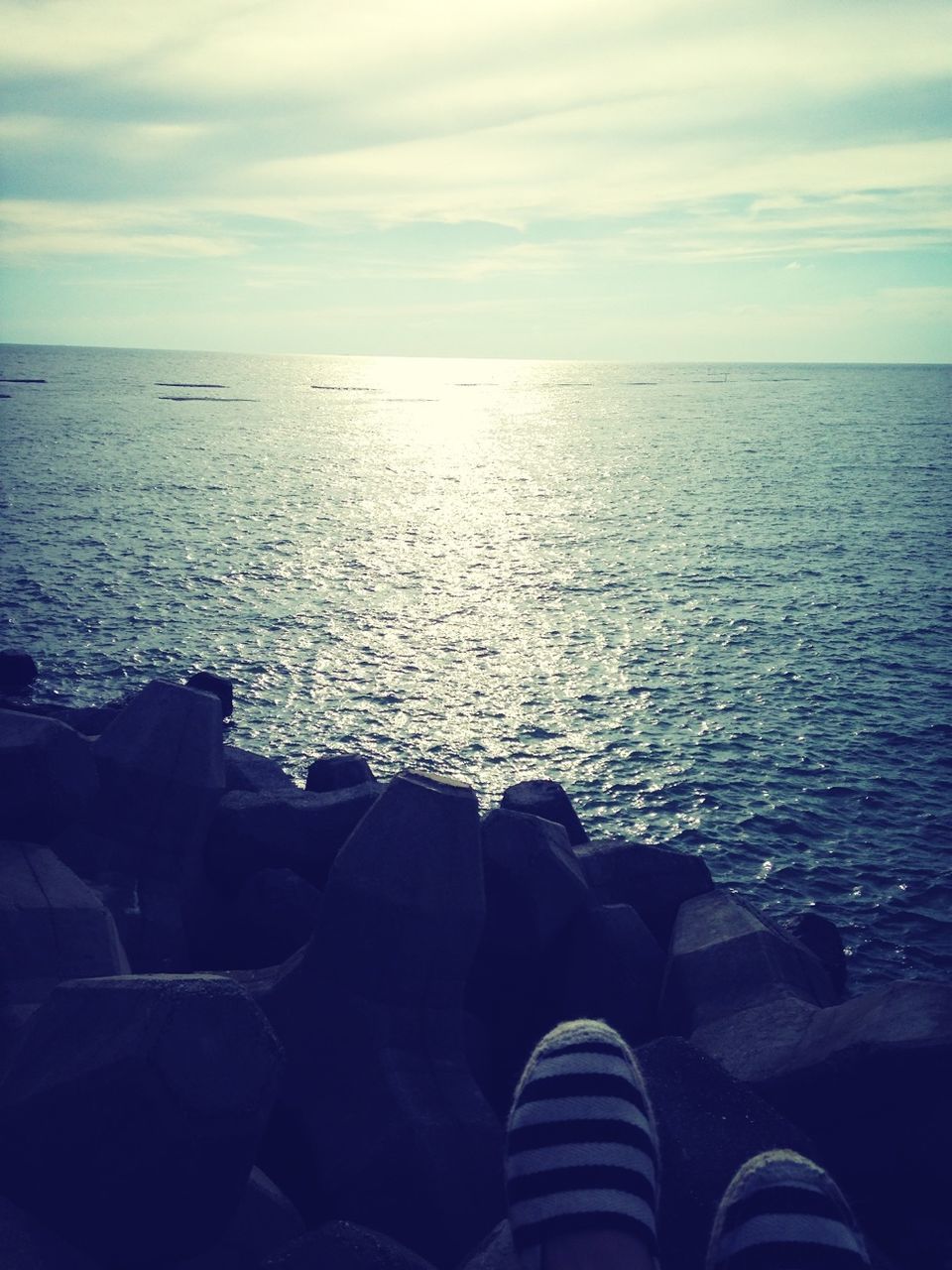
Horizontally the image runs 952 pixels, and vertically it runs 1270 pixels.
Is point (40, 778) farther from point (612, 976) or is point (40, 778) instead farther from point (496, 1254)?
point (496, 1254)

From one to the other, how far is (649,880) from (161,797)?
4.53 metres

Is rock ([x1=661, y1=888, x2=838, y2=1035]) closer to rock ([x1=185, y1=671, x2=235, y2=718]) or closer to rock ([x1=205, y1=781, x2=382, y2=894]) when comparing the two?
rock ([x1=205, y1=781, x2=382, y2=894])

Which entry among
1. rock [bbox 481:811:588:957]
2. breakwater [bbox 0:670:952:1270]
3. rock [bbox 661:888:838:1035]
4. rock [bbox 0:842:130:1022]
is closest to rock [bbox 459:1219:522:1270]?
breakwater [bbox 0:670:952:1270]

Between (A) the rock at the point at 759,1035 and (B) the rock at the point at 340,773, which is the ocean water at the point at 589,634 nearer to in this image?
(B) the rock at the point at 340,773

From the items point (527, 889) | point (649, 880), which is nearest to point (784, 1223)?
point (527, 889)

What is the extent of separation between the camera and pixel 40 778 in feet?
23.9

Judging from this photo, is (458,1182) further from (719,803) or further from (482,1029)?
(719,803)

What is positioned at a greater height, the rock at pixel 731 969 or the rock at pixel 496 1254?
the rock at pixel 496 1254

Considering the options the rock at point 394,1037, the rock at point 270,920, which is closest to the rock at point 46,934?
the rock at point 394,1037

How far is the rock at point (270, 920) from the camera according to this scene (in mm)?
7541

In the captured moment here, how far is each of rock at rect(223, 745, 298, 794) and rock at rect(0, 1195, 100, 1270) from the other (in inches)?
291

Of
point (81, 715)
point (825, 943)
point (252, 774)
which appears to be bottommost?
point (825, 943)

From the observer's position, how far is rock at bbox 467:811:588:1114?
7418 mm

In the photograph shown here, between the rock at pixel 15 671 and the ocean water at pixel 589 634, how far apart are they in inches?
22.1
